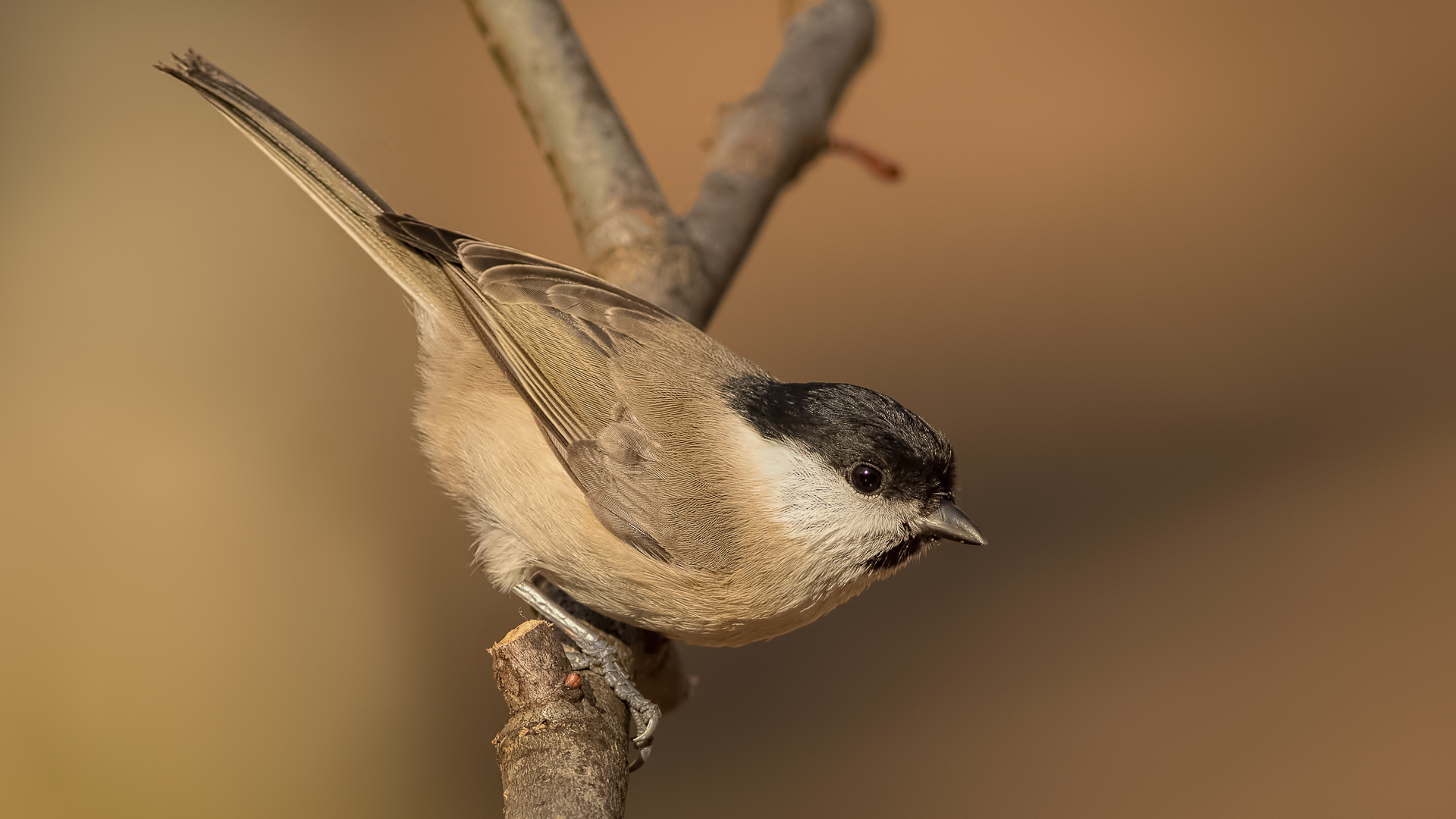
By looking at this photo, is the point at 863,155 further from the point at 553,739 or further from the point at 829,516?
the point at 553,739

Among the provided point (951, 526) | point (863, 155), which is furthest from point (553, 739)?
point (863, 155)

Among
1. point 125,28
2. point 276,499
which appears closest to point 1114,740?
point 276,499

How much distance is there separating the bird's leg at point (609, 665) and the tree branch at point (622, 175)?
998mm

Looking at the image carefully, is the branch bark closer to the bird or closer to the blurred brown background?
the bird

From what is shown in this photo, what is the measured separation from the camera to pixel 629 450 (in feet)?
8.68

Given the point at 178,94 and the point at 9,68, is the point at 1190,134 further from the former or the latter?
the point at 9,68

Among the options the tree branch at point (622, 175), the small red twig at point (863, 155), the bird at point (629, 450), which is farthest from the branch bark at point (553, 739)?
the small red twig at point (863, 155)

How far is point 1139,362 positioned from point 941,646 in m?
2.18

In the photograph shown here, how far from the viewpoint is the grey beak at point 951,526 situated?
253 centimetres

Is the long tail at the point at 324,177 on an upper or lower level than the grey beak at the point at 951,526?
upper

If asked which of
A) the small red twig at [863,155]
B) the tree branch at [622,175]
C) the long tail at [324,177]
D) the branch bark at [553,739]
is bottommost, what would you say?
the branch bark at [553,739]

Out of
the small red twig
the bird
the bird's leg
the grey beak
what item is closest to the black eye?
the bird

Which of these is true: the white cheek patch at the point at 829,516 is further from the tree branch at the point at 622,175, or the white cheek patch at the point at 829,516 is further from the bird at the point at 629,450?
the tree branch at the point at 622,175

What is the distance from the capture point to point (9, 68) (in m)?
5.71
